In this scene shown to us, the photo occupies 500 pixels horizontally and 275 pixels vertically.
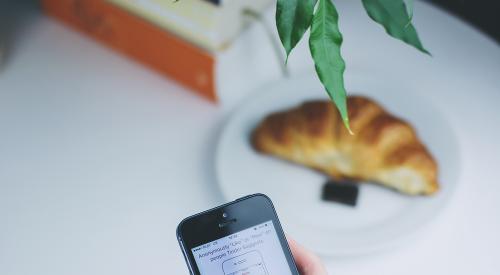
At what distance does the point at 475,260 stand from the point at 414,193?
0.09 meters

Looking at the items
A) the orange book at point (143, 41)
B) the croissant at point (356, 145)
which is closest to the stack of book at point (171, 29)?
the orange book at point (143, 41)

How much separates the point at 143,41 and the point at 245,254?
37cm

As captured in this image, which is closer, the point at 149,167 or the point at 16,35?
the point at 149,167

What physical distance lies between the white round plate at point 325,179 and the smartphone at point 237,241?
0.11 meters

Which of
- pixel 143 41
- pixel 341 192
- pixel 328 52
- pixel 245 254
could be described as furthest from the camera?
pixel 143 41

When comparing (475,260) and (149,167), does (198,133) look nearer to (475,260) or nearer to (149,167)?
(149,167)

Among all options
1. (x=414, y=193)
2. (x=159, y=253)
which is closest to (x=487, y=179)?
(x=414, y=193)

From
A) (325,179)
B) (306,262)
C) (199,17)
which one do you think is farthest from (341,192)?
(199,17)

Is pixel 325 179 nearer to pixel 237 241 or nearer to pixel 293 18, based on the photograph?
pixel 237 241

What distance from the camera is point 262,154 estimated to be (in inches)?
27.8

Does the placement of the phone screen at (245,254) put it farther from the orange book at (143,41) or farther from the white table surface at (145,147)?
the orange book at (143,41)

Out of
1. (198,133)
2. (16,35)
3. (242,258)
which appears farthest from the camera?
(16,35)

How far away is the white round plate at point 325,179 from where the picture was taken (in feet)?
2.05

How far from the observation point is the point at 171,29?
0.74m
